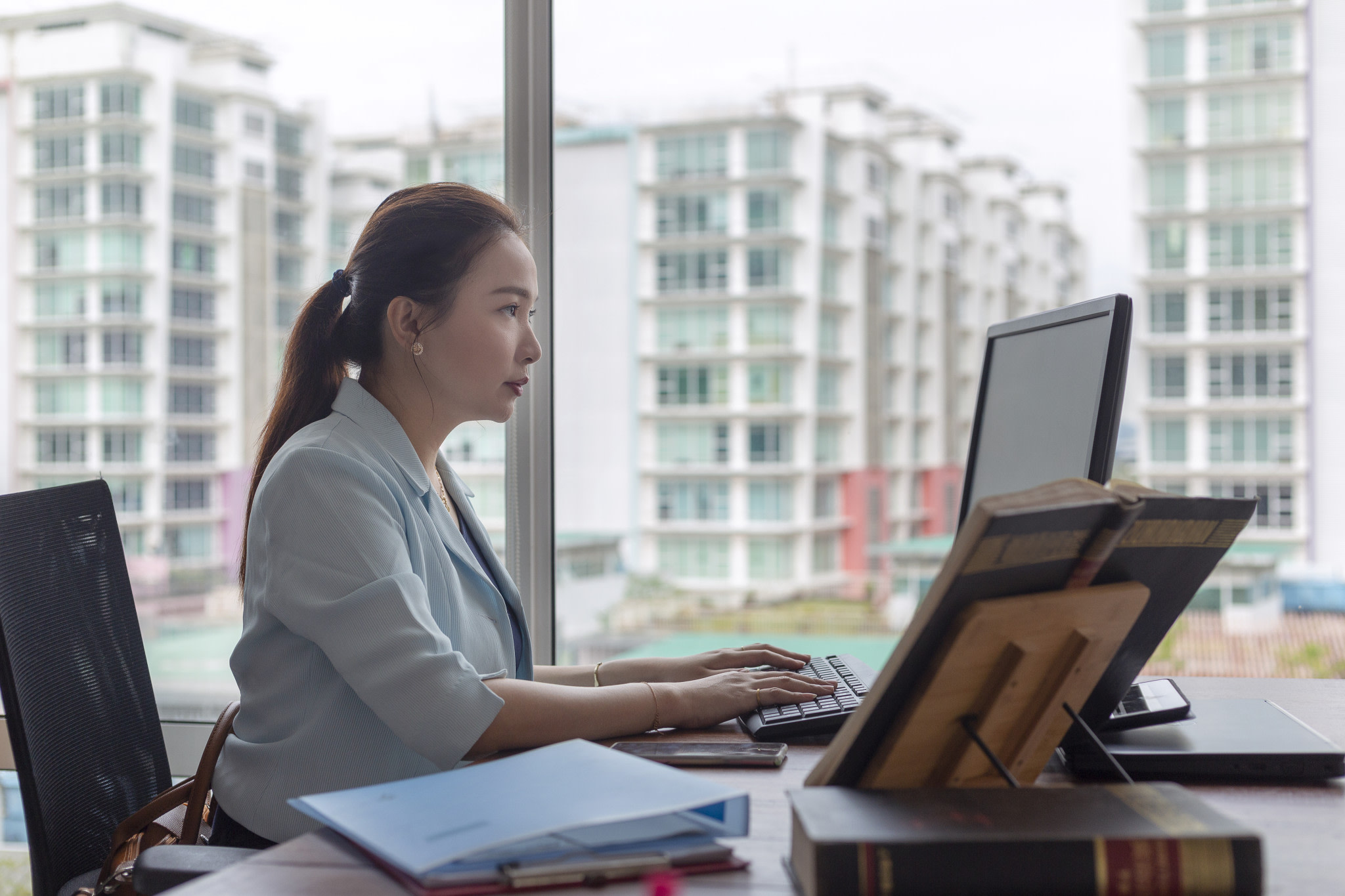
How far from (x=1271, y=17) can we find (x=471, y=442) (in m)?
7.36

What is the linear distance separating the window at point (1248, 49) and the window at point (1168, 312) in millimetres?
1702

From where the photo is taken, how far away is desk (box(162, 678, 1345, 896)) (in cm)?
65

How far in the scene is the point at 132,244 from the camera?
15.4 ft

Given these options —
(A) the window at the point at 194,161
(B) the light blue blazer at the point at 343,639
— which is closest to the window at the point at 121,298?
(A) the window at the point at 194,161

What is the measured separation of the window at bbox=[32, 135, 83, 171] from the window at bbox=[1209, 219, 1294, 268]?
14.6 feet

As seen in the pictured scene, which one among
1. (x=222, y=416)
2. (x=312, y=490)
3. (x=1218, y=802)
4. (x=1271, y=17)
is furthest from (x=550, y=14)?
(x=1271, y=17)

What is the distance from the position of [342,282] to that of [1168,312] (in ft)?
17.0

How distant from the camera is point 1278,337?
15.6 feet

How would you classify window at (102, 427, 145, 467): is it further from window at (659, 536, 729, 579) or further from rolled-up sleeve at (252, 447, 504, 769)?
window at (659, 536, 729, 579)

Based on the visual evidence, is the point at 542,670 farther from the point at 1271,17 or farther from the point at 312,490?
the point at 1271,17

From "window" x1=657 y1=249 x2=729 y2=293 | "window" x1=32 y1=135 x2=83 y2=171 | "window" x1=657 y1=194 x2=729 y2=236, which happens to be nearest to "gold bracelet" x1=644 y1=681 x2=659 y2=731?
"window" x1=32 y1=135 x2=83 y2=171

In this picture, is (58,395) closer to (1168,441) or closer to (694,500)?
(1168,441)

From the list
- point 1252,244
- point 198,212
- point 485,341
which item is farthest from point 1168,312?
point 198,212

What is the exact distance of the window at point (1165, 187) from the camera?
548 centimetres
